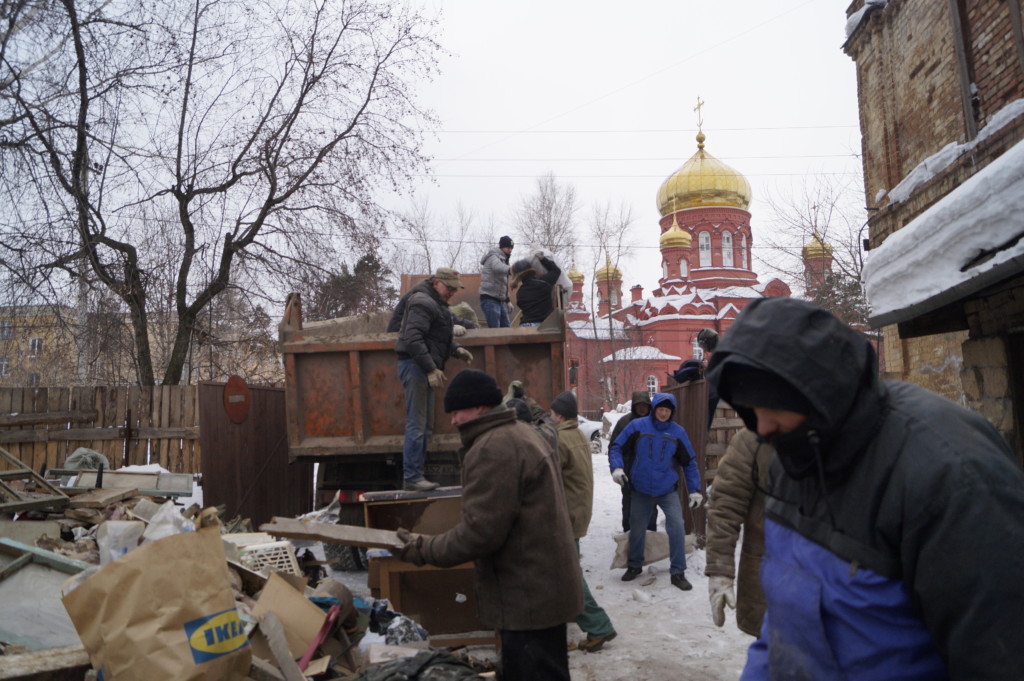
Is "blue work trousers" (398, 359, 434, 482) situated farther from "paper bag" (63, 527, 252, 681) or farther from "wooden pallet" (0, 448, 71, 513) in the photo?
"paper bag" (63, 527, 252, 681)

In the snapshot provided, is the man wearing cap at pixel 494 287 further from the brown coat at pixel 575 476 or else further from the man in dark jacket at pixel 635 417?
the brown coat at pixel 575 476

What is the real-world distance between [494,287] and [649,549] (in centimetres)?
326

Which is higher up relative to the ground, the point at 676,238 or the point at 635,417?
the point at 676,238

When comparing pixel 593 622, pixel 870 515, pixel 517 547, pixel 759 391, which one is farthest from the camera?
pixel 593 622

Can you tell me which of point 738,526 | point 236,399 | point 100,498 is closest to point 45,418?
point 236,399

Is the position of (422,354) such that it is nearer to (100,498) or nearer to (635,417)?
(635,417)

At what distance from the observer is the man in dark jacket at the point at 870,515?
4.04 ft

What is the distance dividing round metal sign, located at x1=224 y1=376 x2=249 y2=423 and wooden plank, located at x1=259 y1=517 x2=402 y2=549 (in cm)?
370

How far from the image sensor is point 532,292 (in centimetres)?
796

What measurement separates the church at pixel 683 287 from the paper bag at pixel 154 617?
40375mm

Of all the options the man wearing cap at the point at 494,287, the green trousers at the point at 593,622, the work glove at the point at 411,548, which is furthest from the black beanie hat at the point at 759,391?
the man wearing cap at the point at 494,287

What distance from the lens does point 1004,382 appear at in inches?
193

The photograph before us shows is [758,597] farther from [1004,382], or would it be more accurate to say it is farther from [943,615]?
[1004,382]

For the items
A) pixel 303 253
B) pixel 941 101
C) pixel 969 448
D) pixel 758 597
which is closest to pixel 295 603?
pixel 758 597
